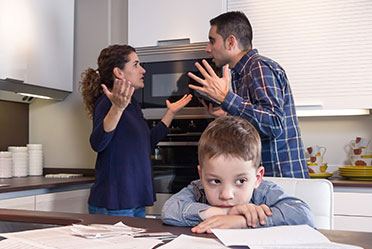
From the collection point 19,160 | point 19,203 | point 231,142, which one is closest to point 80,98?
point 19,160

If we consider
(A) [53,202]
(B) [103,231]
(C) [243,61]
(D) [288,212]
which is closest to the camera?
(B) [103,231]

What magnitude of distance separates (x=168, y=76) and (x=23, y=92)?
953mm

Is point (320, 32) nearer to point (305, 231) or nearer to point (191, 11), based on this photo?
point (191, 11)

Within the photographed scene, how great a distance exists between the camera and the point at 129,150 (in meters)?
2.21

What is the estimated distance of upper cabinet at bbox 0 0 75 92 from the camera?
2660 mm

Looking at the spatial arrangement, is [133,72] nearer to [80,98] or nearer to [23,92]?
[23,92]

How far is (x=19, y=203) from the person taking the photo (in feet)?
7.58

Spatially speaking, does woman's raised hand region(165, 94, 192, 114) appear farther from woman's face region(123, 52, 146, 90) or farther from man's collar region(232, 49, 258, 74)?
man's collar region(232, 49, 258, 74)

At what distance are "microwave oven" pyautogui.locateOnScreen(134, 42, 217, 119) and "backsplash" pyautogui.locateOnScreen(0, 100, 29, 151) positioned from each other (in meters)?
1.01

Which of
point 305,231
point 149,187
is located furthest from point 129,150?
point 305,231

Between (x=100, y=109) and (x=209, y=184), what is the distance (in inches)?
46.8

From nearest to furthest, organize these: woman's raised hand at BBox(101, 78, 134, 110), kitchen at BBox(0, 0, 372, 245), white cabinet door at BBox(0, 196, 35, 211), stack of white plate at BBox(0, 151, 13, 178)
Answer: woman's raised hand at BBox(101, 78, 134, 110), white cabinet door at BBox(0, 196, 35, 211), stack of white plate at BBox(0, 151, 13, 178), kitchen at BBox(0, 0, 372, 245)

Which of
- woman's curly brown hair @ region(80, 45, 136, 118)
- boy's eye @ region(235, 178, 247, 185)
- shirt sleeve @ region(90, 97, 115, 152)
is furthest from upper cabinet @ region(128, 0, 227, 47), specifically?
boy's eye @ region(235, 178, 247, 185)

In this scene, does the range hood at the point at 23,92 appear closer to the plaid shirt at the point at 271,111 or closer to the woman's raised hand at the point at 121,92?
the woman's raised hand at the point at 121,92
